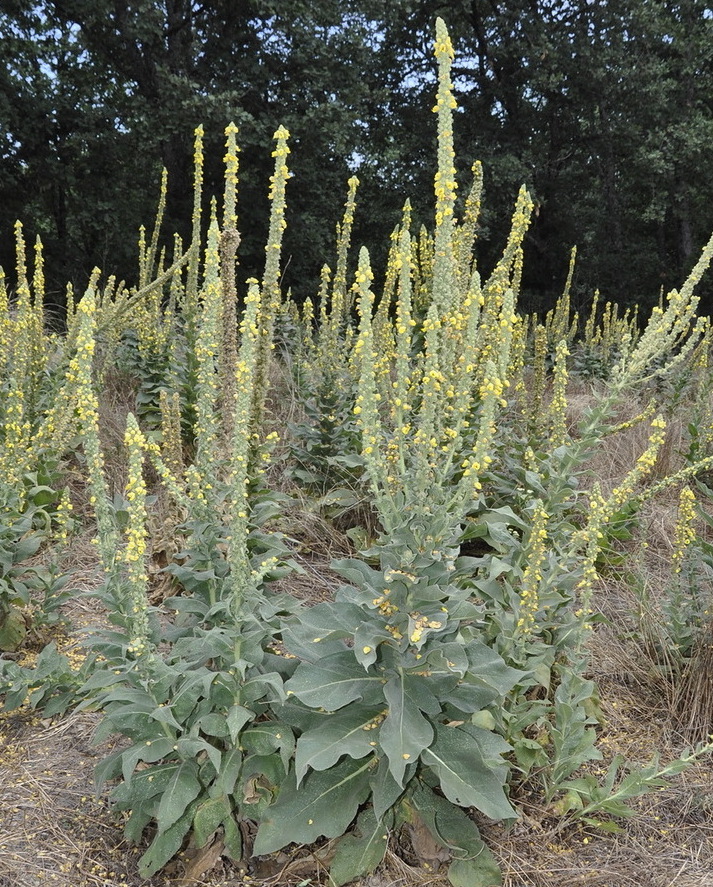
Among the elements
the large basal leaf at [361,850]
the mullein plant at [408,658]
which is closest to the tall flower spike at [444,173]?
the mullein plant at [408,658]

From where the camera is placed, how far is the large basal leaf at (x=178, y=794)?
6.99 feet

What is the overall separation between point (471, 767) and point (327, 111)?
14043mm

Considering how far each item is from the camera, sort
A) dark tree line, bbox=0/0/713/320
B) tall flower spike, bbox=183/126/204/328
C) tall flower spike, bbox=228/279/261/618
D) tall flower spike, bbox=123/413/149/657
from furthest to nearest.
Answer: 1. dark tree line, bbox=0/0/713/320
2. tall flower spike, bbox=183/126/204/328
3. tall flower spike, bbox=228/279/261/618
4. tall flower spike, bbox=123/413/149/657

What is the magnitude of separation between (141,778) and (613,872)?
1568mm

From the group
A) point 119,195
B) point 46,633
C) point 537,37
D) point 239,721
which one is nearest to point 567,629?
point 239,721

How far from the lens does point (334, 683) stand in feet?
7.18

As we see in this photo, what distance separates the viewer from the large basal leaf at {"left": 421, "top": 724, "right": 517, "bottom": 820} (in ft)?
6.88

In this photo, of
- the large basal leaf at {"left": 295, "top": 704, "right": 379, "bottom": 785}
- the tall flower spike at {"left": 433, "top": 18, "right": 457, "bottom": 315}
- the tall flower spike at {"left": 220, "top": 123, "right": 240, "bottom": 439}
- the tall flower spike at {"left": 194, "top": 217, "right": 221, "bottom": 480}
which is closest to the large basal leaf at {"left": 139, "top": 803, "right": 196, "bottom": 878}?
the large basal leaf at {"left": 295, "top": 704, "right": 379, "bottom": 785}

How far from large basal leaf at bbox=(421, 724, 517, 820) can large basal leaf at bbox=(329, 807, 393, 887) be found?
0.89 feet

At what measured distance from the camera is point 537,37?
16938 millimetres

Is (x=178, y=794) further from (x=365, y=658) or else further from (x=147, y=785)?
(x=365, y=658)

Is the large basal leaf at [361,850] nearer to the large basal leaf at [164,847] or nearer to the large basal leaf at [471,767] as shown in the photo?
the large basal leaf at [471,767]

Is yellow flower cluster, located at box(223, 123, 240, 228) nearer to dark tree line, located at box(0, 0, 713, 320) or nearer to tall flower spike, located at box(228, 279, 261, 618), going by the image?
tall flower spike, located at box(228, 279, 261, 618)

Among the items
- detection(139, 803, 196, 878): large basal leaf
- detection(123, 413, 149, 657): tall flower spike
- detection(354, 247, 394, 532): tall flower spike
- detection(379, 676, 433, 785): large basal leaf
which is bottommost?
detection(139, 803, 196, 878): large basal leaf
